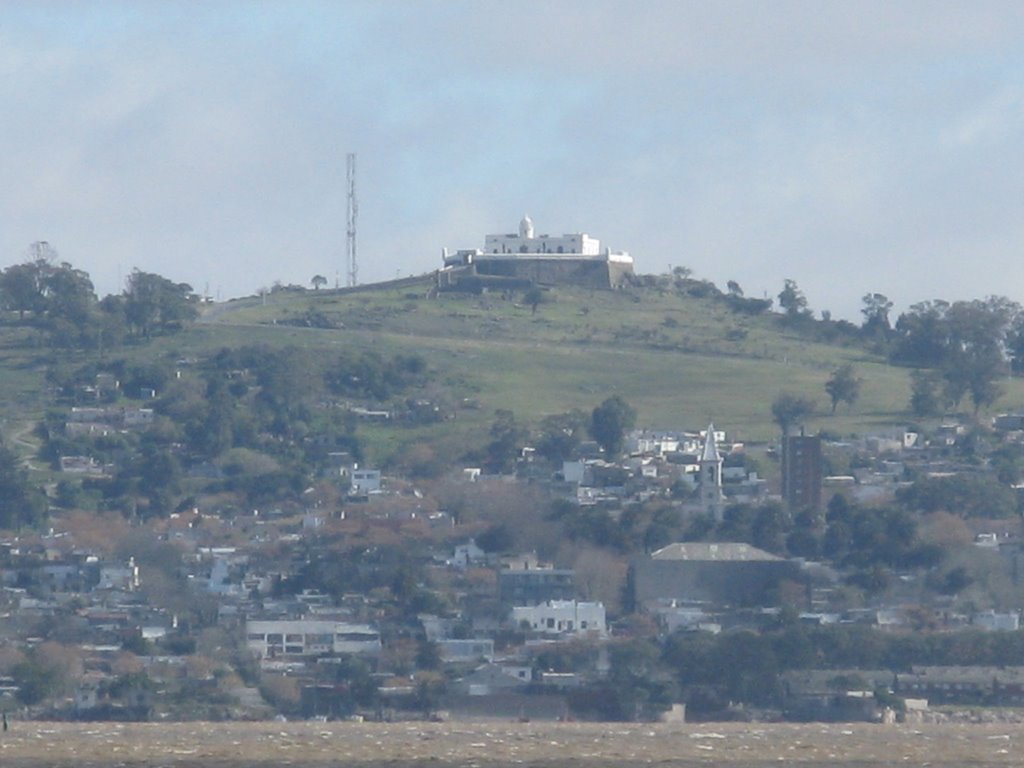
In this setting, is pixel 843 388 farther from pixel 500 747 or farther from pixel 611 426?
pixel 500 747

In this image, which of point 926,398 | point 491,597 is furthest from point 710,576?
point 926,398

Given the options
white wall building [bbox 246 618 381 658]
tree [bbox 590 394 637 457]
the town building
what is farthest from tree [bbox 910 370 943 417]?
white wall building [bbox 246 618 381 658]

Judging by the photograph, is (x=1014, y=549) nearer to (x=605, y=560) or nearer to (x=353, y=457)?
(x=605, y=560)

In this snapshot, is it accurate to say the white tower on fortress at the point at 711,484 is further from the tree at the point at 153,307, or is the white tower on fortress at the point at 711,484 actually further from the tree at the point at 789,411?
the tree at the point at 153,307

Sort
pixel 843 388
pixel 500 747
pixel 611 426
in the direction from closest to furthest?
pixel 500 747, pixel 611 426, pixel 843 388

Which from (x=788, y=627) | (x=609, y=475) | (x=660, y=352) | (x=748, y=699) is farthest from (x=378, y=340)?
(x=748, y=699)

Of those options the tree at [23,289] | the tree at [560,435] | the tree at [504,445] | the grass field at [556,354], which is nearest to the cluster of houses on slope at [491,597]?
the tree at [504,445]

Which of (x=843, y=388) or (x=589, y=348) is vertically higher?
(x=589, y=348)
